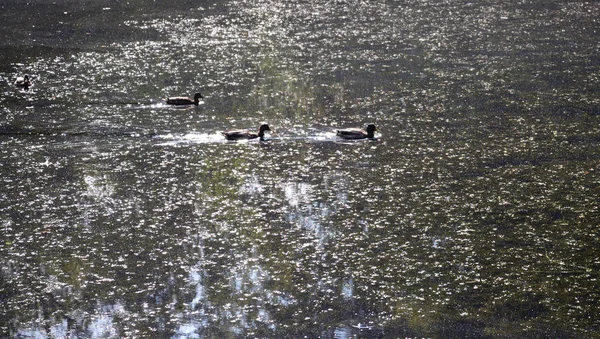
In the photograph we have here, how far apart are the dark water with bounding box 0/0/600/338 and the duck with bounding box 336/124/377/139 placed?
146 mm

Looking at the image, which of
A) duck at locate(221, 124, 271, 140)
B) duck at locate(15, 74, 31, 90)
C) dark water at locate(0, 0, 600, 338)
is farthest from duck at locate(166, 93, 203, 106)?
duck at locate(15, 74, 31, 90)

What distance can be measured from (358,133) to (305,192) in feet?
6.02

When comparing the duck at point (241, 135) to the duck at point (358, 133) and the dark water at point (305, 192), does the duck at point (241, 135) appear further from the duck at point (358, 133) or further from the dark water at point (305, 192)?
the duck at point (358, 133)

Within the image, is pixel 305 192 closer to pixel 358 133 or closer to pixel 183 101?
pixel 358 133

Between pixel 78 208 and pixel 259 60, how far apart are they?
7020 millimetres

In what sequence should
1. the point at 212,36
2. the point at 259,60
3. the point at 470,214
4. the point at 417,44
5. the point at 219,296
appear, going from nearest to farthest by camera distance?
the point at 219,296 → the point at 470,214 → the point at 259,60 → the point at 417,44 → the point at 212,36

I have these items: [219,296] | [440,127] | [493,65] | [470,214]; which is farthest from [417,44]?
[219,296]

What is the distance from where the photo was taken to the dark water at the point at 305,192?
5.75 metres

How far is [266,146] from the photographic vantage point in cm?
964

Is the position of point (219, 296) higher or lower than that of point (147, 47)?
lower

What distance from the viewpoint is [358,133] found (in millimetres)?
9734

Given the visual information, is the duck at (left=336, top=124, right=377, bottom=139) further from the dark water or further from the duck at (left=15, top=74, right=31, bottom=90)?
the duck at (left=15, top=74, right=31, bottom=90)

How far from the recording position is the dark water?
575 centimetres

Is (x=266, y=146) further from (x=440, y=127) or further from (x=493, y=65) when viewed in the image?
(x=493, y=65)
